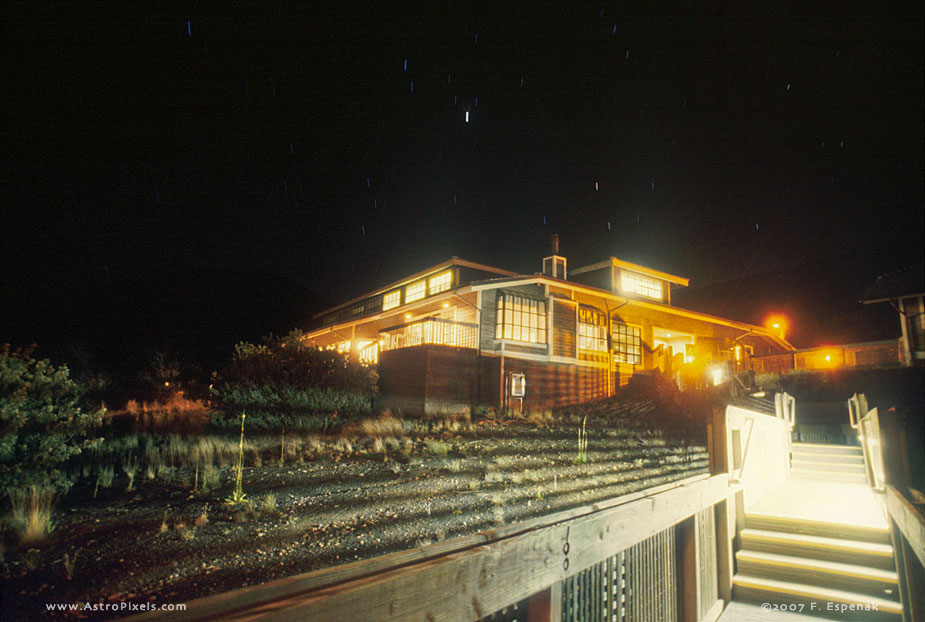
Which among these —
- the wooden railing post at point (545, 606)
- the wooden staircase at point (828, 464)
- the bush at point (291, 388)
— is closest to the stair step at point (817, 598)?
the wooden railing post at point (545, 606)

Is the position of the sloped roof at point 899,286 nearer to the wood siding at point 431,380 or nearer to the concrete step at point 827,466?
the concrete step at point 827,466

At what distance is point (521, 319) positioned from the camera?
17203mm

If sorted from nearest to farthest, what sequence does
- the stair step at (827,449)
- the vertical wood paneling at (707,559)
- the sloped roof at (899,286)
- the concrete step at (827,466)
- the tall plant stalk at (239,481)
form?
the tall plant stalk at (239,481)
the vertical wood paneling at (707,559)
the concrete step at (827,466)
the stair step at (827,449)
the sloped roof at (899,286)

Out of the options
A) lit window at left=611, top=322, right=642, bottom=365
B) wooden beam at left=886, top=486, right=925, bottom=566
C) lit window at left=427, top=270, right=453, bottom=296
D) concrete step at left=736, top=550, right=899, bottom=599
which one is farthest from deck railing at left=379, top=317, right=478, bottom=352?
wooden beam at left=886, top=486, right=925, bottom=566

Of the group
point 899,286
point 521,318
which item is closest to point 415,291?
point 521,318

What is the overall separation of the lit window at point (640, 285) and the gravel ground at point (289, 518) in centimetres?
1535

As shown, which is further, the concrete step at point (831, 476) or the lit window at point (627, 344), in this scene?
the lit window at point (627, 344)

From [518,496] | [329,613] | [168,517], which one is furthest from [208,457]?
[329,613]

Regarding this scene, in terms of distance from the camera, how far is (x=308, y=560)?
11.1 ft

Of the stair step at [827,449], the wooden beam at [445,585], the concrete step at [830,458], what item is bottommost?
the concrete step at [830,458]

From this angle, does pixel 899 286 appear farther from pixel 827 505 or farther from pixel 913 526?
pixel 913 526

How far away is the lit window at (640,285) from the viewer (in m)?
21.6

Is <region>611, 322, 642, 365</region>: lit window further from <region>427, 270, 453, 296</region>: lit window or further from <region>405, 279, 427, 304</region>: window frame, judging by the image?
<region>405, 279, 427, 304</region>: window frame

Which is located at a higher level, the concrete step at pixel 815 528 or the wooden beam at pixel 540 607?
the wooden beam at pixel 540 607
